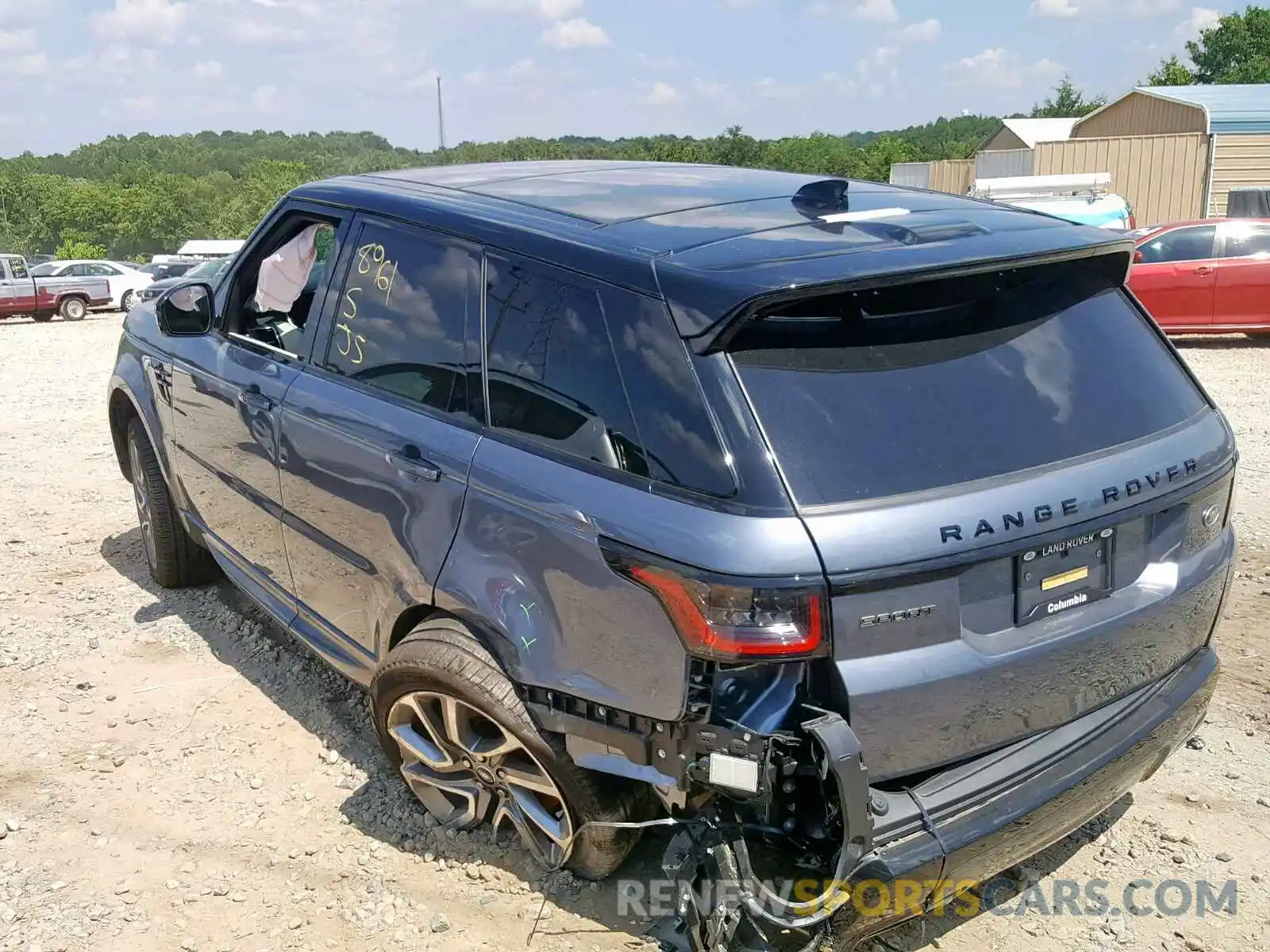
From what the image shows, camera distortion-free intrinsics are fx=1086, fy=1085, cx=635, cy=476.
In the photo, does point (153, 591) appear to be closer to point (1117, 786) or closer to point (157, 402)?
point (157, 402)

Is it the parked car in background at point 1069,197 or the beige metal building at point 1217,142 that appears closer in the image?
the parked car in background at point 1069,197

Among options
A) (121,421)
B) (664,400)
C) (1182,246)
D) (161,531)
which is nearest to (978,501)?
(664,400)

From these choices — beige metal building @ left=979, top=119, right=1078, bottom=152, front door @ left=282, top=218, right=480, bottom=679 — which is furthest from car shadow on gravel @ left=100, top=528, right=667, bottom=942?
beige metal building @ left=979, top=119, right=1078, bottom=152

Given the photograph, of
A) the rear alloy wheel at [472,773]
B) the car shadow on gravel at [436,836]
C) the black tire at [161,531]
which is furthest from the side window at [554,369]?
the black tire at [161,531]

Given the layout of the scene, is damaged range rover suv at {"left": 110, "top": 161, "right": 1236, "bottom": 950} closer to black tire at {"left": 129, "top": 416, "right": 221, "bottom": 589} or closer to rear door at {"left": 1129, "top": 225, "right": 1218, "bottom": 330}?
black tire at {"left": 129, "top": 416, "right": 221, "bottom": 589}

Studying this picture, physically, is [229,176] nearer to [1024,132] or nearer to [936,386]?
[1024,132]

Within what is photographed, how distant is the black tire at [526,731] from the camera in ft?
8.86

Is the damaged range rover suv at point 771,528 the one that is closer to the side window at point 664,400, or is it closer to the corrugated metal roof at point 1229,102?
the side window at point 664,400

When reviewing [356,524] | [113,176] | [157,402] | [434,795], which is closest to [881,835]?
[434,795]

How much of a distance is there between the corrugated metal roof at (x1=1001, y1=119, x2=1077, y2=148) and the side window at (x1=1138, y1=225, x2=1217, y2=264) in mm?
36194

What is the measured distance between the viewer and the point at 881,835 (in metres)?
2.27

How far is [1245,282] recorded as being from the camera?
12.5m

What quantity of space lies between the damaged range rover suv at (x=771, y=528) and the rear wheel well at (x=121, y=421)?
241cm

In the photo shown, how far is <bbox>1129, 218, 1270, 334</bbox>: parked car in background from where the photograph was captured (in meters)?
12.5
